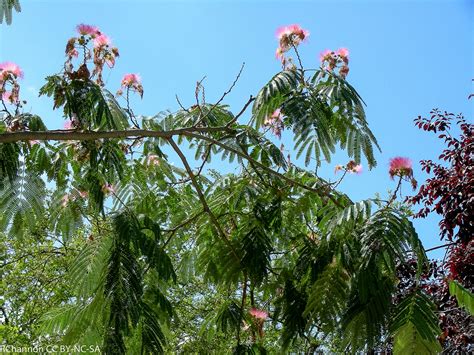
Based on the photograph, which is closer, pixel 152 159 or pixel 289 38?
pixel 289 38

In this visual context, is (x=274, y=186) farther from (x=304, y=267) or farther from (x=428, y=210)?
(x=428, y=210)

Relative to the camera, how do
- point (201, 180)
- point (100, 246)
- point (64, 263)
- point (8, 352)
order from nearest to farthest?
point (100, 246) → point (201, 180) → point (8, 352) → point (64, 263)

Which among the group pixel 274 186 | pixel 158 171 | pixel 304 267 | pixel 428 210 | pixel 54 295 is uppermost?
pixel 54 295

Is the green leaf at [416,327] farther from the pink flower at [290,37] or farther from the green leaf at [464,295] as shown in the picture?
the pink flower at [290,37]

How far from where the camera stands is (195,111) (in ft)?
12.1

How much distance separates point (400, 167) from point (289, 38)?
951mm

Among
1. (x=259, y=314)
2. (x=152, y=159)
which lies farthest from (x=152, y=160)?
(x=259, y=314)

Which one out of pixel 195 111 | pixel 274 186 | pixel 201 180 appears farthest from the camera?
pixel 201 180

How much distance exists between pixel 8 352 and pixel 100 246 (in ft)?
10.0

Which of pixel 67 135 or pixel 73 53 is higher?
pixel 73 53

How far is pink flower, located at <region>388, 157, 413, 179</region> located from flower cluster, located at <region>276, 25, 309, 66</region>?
2.77ft

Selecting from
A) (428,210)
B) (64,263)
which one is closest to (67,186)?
(428,210)

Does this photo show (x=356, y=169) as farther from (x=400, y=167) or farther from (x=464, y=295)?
(x=464, y=295)

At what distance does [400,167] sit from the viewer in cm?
279
